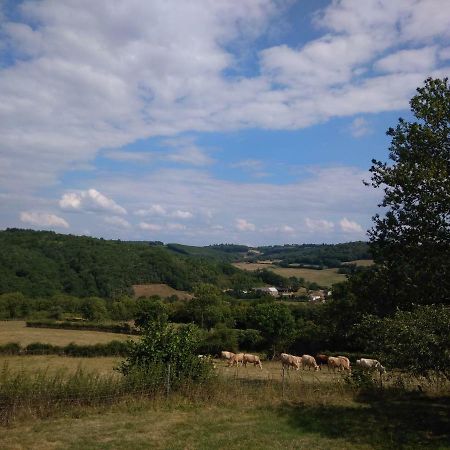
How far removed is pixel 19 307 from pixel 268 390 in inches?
3690

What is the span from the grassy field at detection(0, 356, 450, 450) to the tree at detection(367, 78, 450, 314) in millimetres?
3674

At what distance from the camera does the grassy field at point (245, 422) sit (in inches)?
451

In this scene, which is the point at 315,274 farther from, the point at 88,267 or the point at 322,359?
the point at 322,359

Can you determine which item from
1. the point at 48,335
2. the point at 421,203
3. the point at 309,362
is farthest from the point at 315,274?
the point at 421,203

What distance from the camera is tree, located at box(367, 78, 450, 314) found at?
14.6 meters

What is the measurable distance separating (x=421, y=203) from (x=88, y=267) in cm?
13445

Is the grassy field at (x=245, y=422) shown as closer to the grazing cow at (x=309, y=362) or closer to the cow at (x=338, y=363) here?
the cow at (x=338, y=363)

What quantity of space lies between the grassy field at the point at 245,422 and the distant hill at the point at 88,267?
112384mm

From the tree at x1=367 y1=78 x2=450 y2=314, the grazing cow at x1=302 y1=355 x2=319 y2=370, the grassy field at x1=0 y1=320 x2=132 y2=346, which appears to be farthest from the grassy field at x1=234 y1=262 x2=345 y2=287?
the tree at x1=367 y1=78 x2=450 y2=314

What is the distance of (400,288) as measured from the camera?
636 inches

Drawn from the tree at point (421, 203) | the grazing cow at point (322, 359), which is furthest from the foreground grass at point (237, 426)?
the grazing cow at point (322, 359)

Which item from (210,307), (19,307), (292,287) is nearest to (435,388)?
(210,307)

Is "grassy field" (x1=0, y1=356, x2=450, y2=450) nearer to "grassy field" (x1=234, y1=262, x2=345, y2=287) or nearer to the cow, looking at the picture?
the cow

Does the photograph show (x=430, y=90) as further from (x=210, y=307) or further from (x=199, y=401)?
(x=210, y=307)
